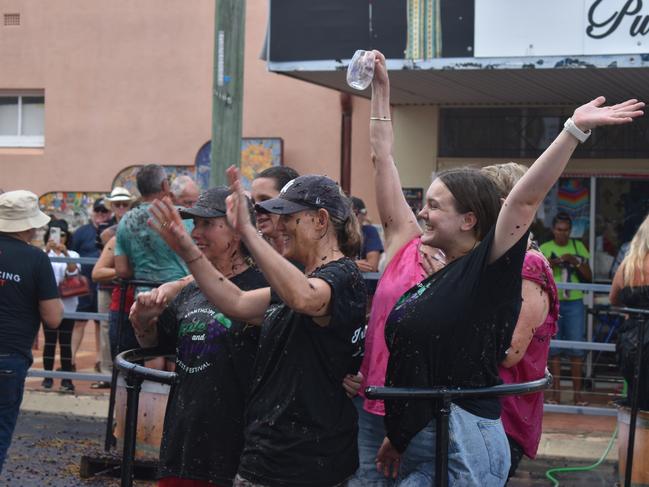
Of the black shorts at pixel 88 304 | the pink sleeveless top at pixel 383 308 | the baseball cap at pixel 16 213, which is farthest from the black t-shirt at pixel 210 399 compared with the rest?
the black shorts at pixel 88 304

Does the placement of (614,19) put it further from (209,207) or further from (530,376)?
(209,207)

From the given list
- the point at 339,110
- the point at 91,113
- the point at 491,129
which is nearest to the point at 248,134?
the point at 339,110

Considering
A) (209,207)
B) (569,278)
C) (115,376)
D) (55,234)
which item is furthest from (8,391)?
(569,278)

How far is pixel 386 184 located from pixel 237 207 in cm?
113

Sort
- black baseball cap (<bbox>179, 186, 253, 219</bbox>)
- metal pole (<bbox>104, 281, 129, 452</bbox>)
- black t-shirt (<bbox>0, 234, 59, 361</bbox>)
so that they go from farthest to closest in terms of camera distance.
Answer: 1. metal pole (<bbox>104, 281, 129, 452</bbox>)
2. black t-shirt (<bbox>0, 234, 59, 361</bbox>)
3. black baseball cap (<bbox>179, 186, 253, 219</bbox>)

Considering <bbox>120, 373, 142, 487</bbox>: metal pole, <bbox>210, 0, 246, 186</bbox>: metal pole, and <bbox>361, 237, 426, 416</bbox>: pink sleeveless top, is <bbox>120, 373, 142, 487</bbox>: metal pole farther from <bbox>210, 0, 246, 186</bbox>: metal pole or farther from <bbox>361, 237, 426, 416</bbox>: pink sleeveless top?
<bbox>210, 0, 246, 186</bbox>: metal pole

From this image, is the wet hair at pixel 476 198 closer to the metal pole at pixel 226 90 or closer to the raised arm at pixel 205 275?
Answer: the raised arm at pixel 205 275

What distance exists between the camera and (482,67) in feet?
31.3

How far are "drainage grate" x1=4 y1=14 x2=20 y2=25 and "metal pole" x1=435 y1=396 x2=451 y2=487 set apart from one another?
14.6 m

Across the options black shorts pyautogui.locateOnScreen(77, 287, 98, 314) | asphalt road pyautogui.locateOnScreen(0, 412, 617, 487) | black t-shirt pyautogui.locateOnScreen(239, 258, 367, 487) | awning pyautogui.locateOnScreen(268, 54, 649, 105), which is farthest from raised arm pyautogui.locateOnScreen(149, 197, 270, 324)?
black shorts pyautogui.locateOnScreen(77, 287, 98, 314)

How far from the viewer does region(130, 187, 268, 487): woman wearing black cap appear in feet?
12.5

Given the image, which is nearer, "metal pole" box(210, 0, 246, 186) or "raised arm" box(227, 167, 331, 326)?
"raised arm" box(227, 167, 331, 326)

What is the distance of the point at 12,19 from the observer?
16.3 meters

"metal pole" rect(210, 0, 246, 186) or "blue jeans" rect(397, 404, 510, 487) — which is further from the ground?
"metal pole" rect(210, 0, 246, 186)
